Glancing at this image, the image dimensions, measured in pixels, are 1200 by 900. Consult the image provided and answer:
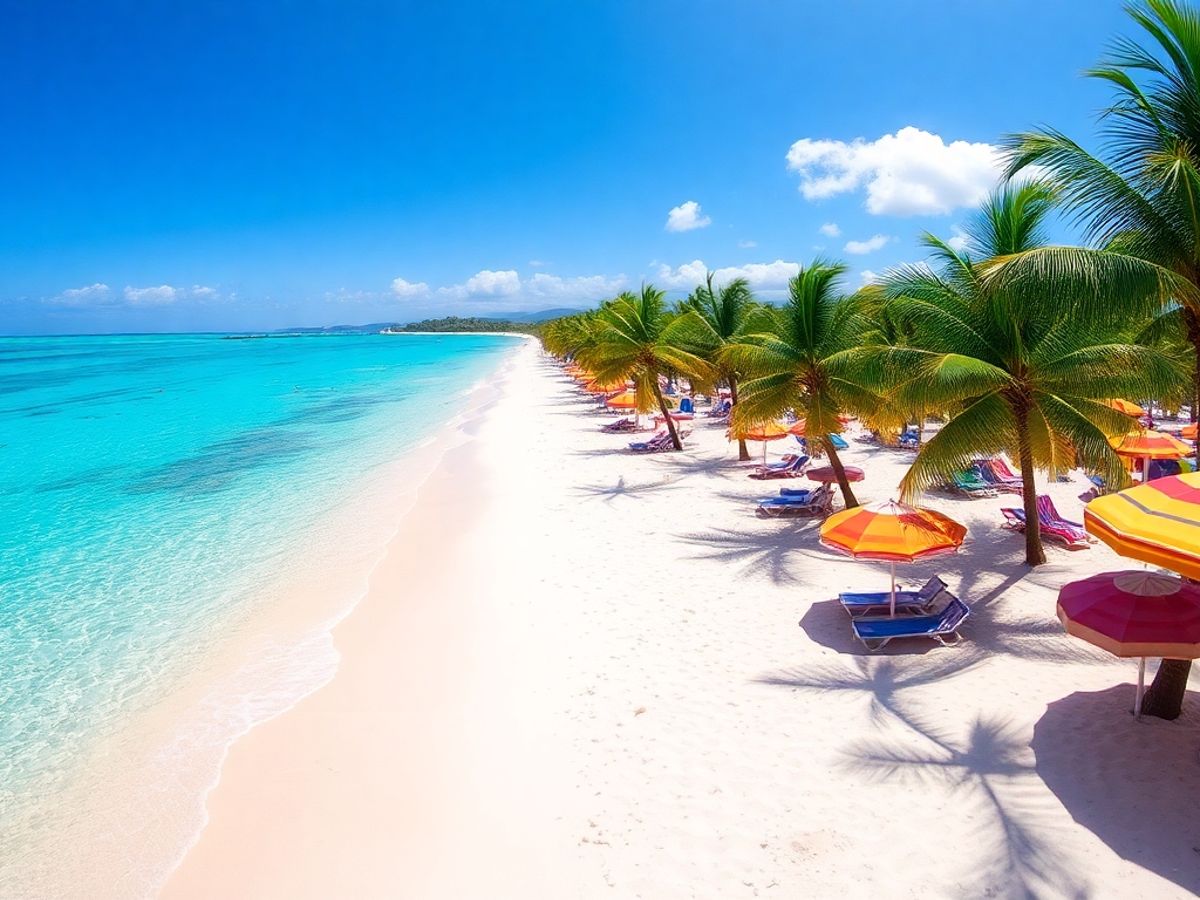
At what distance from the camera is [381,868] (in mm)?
4855

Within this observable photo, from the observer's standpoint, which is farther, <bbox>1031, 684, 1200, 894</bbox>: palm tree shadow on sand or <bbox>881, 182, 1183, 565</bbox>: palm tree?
<bbox>881, 182, 1183, 565</bbox>: palm tree

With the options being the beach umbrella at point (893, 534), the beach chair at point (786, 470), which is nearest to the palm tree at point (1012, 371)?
the beach umbrella at point (893, 534)

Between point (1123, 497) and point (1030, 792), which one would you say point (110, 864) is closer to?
point (1030, 792)

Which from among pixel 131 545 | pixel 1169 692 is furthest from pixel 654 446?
pixel 1169 692

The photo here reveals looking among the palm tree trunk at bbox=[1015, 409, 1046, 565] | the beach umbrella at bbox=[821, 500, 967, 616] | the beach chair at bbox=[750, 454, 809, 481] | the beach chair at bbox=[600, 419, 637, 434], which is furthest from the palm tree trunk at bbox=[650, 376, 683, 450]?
the beach umbrella at bbox=[821, 500, 967, 616]

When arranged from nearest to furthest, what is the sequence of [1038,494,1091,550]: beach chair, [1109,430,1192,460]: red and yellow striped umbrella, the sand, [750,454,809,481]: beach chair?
the sand
[1038,494,1091,550]: beach chair
[1109,430,1192,460]: red and yellow striped umbrella
[750,454,809,481]: beach chair

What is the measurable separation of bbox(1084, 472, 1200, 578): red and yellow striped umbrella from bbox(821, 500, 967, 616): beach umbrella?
2.28 m

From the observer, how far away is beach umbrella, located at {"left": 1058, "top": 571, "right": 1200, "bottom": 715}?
16.6ft

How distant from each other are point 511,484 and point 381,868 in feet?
38.4

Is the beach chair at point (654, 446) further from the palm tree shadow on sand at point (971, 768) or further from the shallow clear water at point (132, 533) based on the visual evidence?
the palm tree shadow on sand at point (971, 768)

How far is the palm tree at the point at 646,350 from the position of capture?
63.2 ft

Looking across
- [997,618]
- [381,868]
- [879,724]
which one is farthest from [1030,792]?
[381,868]

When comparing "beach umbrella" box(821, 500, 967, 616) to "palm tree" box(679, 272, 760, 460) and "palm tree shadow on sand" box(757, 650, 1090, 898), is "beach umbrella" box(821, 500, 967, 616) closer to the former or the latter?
"palm tree shadow on sand" box(757, 650, 1090, 898)

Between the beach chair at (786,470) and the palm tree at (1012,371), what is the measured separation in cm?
622
